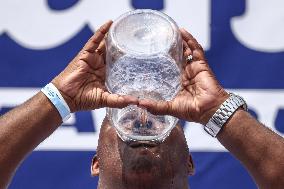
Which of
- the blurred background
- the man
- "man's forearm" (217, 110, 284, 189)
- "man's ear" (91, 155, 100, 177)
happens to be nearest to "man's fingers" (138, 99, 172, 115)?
the man

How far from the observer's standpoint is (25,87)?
7.18 feet

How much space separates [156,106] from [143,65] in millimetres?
96

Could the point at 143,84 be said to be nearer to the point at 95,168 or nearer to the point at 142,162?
the point at 142,162

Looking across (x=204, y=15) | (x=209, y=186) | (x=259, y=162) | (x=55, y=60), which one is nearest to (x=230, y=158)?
(x=209, y=186)

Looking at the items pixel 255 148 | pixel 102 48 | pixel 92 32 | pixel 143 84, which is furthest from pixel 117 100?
pixel 92 32

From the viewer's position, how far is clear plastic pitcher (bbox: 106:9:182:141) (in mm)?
1422

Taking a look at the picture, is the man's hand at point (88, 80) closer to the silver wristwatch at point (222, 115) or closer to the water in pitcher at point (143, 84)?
the water in pitcher at point (143, 84)

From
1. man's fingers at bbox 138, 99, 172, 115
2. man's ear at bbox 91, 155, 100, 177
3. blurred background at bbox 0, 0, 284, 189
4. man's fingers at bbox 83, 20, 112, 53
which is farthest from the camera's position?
blurred background at bbox 0, 0, 284, 189

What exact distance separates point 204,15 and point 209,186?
0.57m

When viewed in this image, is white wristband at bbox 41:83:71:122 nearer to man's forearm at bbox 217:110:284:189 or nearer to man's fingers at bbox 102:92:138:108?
man's fingers at bbox 102:92:138:108

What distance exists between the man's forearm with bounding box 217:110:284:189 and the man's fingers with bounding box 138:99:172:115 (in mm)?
130

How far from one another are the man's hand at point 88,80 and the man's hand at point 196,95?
0.13m

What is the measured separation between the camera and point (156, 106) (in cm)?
138

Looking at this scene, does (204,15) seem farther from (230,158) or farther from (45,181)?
(45,181)
